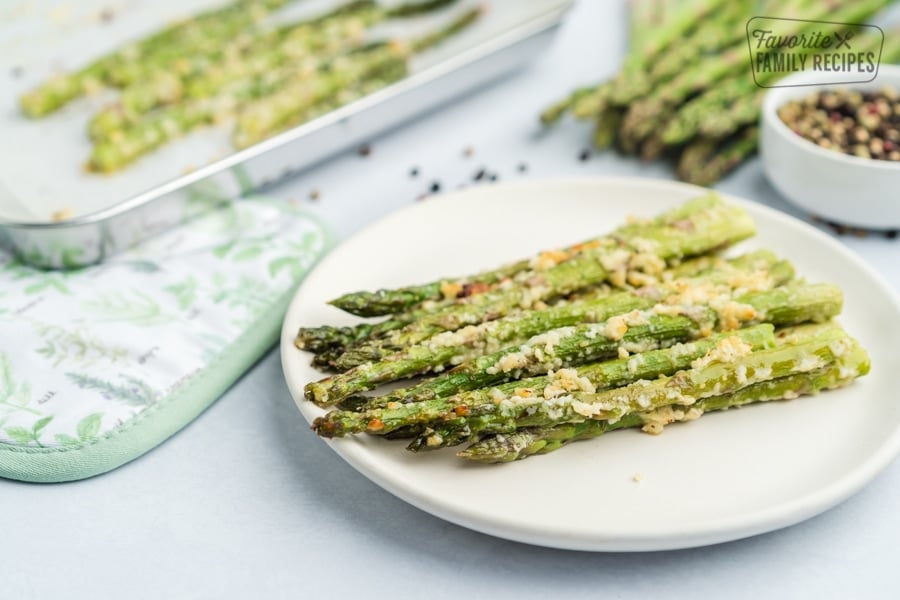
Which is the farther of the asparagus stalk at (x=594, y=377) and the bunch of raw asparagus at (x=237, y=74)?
the bunch of raw asparagus at (x=237, y=74)

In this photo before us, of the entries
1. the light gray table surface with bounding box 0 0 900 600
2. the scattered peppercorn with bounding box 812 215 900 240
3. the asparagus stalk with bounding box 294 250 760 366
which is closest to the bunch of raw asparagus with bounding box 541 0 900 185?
the scattered peppercorn with bounding box 812 215 900 240

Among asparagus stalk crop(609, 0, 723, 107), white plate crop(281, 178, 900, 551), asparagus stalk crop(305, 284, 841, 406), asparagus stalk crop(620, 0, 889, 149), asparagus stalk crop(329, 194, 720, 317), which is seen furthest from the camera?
asparagus stalk crop(609, 0, 723, 107)

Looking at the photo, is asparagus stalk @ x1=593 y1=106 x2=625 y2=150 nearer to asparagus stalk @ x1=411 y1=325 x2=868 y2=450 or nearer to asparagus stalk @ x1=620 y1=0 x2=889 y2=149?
asparagus stalk @ x1=620 y1=0 x2=889 y2=149

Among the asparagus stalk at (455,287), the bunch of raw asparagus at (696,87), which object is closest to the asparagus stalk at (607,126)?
the bunch of raw asparagus at (696,87)

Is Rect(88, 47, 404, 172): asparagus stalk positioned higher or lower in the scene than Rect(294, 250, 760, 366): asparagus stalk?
higher

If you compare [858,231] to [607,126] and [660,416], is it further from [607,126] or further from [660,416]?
[660,416]

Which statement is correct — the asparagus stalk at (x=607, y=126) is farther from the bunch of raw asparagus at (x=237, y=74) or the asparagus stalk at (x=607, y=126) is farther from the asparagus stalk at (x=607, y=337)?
the asparagus stalk at (x=607, y=337)
